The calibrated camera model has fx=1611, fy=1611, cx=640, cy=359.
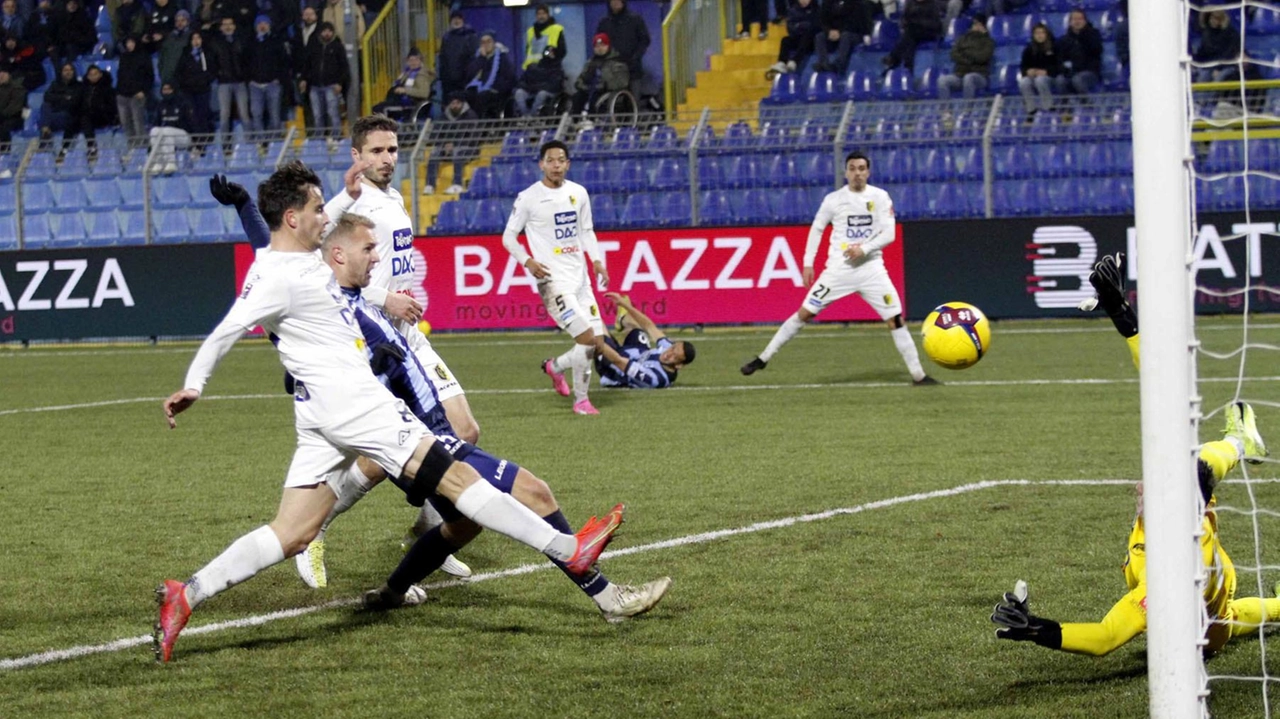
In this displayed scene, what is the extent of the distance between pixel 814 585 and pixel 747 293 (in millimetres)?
13998

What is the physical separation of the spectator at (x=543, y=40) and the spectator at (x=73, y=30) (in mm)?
8036

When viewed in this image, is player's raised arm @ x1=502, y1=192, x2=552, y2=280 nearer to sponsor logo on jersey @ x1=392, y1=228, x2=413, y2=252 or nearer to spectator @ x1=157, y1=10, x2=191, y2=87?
sponsor logo on jersey @ x1=392, y1=228, x2=413, y2=252

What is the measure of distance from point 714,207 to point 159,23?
1067 cm

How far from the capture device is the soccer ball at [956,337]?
477 inches

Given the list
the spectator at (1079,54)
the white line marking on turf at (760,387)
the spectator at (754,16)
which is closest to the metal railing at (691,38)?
the spectator at (754,16)

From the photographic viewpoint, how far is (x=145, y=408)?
45.3 feet

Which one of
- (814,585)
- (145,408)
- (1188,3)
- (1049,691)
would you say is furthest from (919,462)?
(145,408)

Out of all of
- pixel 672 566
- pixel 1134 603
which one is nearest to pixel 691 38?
pixel 672 566

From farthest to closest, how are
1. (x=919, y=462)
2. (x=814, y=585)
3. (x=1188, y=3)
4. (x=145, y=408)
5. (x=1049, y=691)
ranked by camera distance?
(x=145, y=408) → (x=919, y=462) → (x=814, y=585) → (x=1049, y=691) → (x=1188, y=3)

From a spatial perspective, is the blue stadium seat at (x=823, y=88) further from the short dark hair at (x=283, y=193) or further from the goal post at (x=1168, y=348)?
the goal post at (x=1168, y=348)

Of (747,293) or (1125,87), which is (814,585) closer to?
(747,293)

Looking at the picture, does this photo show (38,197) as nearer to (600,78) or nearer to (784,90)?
(600,78)

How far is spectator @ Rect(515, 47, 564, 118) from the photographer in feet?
78.4

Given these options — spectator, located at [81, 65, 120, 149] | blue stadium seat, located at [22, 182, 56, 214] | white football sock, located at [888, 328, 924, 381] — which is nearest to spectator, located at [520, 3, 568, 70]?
spectator, located at [81, 65, 120, 149]
